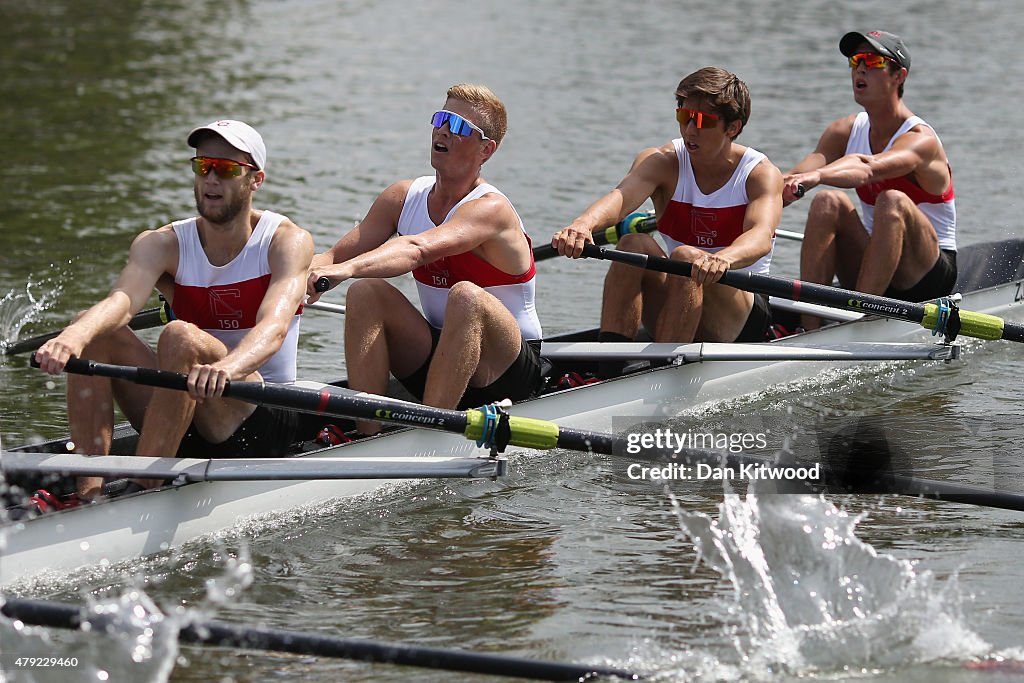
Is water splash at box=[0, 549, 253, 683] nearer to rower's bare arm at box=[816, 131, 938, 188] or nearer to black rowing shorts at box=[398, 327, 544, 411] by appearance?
black rowing shorts at box=[398, 327, 544, 411]

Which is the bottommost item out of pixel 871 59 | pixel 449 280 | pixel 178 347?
pixel 178 347

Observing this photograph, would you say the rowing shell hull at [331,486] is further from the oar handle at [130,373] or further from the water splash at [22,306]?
the water splash at [22,306]

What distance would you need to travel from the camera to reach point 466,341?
6.36m

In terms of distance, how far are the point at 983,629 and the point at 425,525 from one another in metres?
2.43

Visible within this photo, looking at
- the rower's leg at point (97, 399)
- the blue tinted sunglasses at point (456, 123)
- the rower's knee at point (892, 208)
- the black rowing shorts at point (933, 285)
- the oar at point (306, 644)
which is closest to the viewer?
the oar at point (306, 644)

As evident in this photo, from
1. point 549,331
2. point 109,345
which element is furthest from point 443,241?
point 549,331

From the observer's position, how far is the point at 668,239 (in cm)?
797

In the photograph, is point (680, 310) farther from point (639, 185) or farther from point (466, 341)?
point (466, 341)

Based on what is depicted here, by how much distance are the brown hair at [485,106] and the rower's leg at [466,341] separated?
0.77m

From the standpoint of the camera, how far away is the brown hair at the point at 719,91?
733 centimetres

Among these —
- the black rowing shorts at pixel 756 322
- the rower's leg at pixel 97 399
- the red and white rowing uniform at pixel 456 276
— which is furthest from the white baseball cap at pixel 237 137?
the black rowing shorts at pixel 756 322

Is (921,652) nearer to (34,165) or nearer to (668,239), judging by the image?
(668,239)

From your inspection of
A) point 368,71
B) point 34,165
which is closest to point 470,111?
point 34,165

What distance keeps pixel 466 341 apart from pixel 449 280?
46 centimetres
